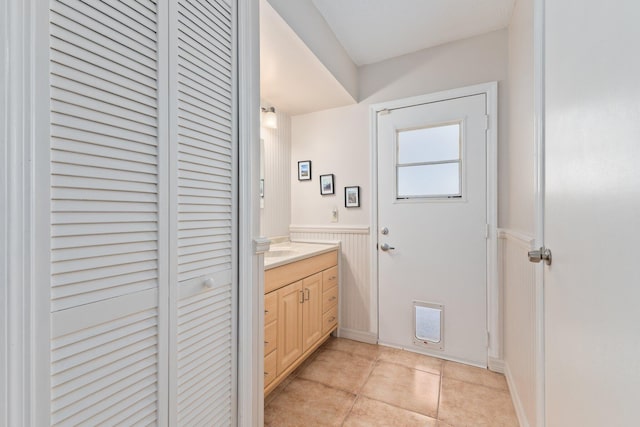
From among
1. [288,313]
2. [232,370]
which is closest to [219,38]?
[232,370]

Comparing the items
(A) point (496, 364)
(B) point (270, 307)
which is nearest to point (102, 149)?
(B) point (270, 307)

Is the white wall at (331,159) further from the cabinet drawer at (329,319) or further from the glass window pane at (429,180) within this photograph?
the cabinet drawer at (329,319)

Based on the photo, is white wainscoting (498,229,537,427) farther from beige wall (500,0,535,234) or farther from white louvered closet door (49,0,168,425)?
white louvered closet door (49,0,168,425)

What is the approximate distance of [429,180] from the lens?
2.26 metres

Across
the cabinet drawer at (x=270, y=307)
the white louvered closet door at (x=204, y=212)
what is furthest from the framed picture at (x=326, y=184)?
the white louvered closet door at (x=204, y=212)

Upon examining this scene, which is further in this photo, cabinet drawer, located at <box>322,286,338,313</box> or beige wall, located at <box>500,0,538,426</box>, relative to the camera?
cabinet drawer, located at <box>322,286,338,313</box>

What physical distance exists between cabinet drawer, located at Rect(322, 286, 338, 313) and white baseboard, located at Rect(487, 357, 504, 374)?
49.1 inches

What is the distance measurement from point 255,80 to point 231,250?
0.76 m

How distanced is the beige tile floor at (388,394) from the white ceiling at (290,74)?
2.18m

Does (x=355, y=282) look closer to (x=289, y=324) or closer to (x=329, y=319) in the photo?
(x=329, y=319)

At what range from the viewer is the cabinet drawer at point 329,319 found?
2.25 meters

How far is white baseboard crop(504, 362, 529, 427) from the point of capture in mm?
1435

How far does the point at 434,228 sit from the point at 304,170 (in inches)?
51.9

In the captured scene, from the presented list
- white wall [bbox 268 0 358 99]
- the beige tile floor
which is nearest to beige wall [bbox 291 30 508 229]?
white wall [bbox 268 0 358 99]
